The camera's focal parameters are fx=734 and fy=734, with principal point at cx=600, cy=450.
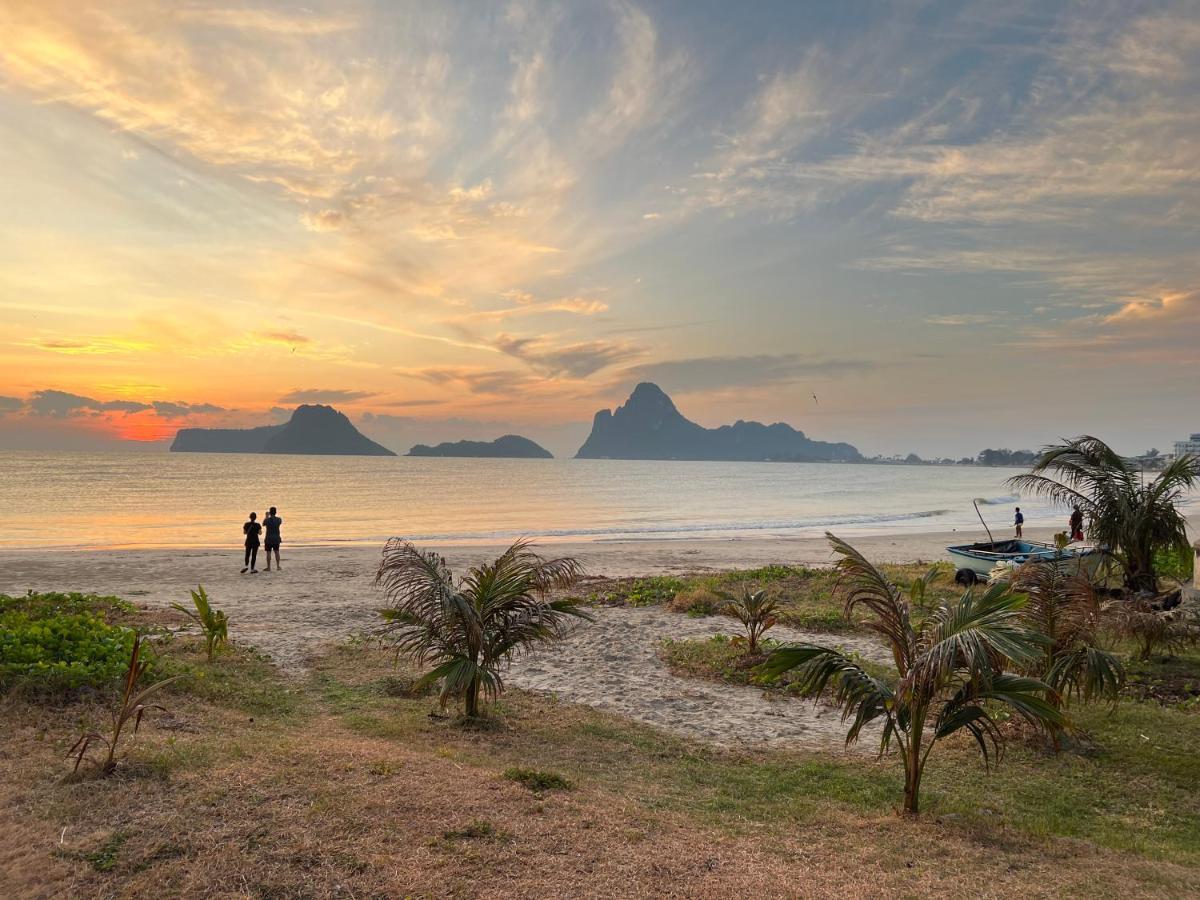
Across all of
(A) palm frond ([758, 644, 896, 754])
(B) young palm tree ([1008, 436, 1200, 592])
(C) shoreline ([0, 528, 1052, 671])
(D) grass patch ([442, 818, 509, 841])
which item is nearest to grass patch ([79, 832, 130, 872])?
(D) grass patch ([442, 818, 509, 841])

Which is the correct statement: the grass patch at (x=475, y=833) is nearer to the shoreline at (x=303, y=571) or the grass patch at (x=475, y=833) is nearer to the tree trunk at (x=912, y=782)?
the tree trunk at (x=912, y=782)

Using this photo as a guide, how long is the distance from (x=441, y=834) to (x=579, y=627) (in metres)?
9.09

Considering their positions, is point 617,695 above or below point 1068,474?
below

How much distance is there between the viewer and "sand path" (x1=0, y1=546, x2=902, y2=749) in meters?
9.20

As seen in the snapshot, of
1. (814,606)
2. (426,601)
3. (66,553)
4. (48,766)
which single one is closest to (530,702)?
(426,601)

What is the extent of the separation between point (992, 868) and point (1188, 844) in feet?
6.04

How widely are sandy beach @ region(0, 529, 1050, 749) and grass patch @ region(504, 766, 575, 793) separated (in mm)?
2542

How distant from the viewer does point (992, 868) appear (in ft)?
16.7

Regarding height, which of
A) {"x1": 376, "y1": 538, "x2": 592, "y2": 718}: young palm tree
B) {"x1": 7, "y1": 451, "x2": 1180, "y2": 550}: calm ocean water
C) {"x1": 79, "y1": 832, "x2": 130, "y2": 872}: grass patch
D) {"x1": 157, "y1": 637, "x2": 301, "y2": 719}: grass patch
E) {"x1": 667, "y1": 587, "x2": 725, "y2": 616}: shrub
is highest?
{"x1": 376, "y1": 538, "x2": 592, "y2": 718}: young palm tree

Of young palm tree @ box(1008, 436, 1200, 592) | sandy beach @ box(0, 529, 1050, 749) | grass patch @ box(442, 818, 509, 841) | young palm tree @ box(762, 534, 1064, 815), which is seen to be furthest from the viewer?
young palm tree @ box(1008, 436, 1200, 592)

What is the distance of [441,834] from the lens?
17.0 ft

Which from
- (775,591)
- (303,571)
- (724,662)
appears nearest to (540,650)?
(724,662)

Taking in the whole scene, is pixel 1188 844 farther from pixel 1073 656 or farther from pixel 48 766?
pixel 48 766

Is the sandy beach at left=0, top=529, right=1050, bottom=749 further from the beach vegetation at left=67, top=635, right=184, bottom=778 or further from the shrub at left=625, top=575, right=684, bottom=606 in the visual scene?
the beach vegetation at left=67, top=635, right=184, bottom=778
